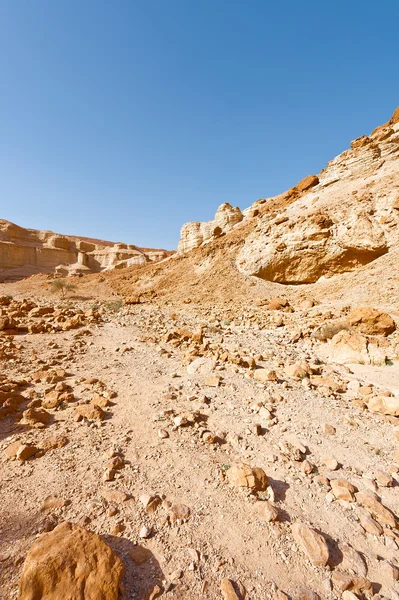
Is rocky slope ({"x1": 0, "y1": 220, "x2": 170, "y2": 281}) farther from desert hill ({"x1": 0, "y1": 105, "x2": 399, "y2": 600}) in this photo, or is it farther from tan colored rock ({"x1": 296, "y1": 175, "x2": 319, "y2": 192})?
desert hill ({"x1": 0, "y1": 105, "x2": 399, "y2": 600})

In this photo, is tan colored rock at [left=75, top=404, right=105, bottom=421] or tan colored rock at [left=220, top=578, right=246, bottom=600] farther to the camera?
tan colored rock at [left=75, top=404, right=105, bottom=421]

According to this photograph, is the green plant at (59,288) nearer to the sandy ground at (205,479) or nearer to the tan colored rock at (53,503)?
the sandy ground at (205,479)

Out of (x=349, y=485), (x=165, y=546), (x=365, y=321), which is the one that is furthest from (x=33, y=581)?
(x=365, y=321)

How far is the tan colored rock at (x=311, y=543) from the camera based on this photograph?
6.48 ft

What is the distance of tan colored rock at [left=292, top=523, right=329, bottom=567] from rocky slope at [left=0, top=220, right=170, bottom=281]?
34.9 metres

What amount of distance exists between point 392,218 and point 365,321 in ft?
23.6

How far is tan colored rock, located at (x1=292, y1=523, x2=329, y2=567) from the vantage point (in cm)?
197

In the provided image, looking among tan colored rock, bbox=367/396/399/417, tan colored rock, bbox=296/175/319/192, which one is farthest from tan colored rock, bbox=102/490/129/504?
tan colored rock, bbox=296/175/319/192

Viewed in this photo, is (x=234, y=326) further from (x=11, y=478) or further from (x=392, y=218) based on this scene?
(x=392, y=218)

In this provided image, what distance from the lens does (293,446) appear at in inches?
127

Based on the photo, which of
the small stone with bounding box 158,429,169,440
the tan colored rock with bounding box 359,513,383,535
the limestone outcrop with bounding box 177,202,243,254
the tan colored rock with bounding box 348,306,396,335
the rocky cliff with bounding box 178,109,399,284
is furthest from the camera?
the limestone outcrop with bounding box 177,202,243,254

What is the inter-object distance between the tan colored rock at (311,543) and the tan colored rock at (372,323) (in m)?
5.86

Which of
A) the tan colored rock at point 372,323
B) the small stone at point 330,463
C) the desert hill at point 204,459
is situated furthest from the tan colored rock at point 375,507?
the tan colored rock at point 372,323

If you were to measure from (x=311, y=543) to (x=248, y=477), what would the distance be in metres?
0.71
